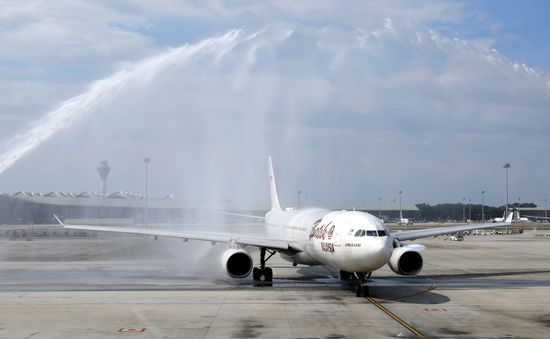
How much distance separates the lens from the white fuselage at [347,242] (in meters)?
23.9

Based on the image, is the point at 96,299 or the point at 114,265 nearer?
the point at 96,299

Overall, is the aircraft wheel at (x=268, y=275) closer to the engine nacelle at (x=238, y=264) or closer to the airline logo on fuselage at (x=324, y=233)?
the engine nacelle at (x=238, y=264)

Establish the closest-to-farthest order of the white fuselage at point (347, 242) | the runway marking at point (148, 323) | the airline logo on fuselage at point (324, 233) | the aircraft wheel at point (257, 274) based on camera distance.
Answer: the runway marking at point (148, 323) < the white fuselage at point (347, 242) < the airline logo on fuselage at point (324, 233) < the aircraft wheel at point (257, 274)

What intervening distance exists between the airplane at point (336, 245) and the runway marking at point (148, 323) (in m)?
8.24

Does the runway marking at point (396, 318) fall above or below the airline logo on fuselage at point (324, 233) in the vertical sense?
below

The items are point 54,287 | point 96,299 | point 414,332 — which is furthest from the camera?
point 54,287

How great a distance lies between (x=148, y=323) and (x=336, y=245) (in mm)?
9210

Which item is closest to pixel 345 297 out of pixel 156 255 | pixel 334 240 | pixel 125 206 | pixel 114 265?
pixel 334 240

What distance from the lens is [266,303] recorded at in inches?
918

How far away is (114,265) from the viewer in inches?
1625

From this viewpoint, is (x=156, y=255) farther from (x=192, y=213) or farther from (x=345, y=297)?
(x=345, y=297)

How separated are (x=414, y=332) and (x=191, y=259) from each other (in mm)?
29386

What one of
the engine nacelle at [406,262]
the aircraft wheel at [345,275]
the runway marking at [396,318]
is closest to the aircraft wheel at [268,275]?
the aircraft wheel at [345,275]

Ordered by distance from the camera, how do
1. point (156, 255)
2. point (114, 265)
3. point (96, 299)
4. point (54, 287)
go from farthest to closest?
point (156, 255)
point (114, 265)
point (54, 287)
point (96, 299)
